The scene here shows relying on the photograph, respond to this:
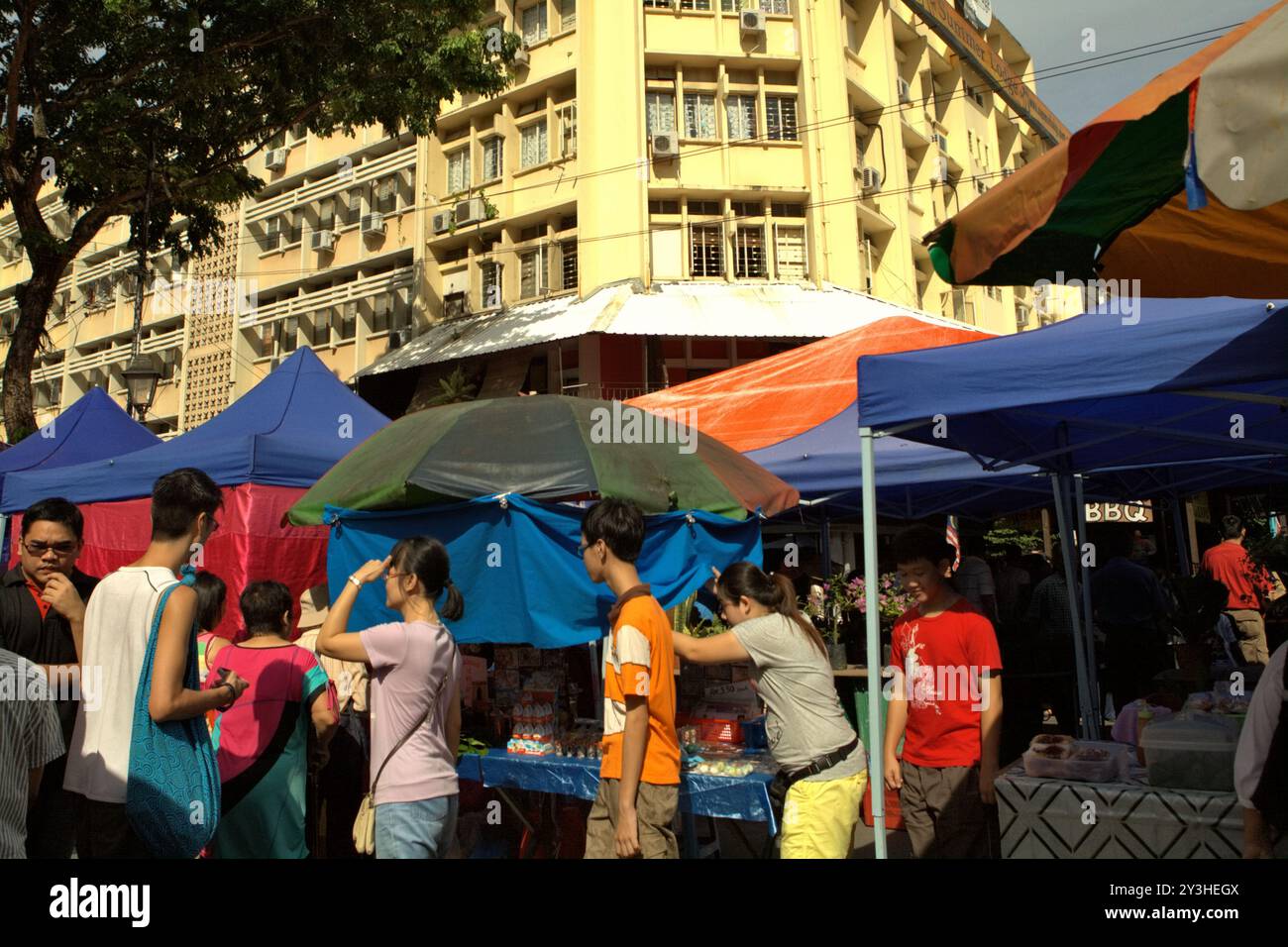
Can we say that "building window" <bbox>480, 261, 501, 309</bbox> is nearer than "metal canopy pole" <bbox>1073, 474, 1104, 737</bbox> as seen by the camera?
No

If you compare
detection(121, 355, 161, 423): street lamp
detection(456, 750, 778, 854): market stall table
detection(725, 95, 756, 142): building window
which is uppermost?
detection(725, 95, 756, 142): building window

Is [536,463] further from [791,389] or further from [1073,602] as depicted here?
[791,389]

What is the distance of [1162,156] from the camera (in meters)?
2.96

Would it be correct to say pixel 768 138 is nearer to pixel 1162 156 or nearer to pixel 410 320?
pixel 410 320

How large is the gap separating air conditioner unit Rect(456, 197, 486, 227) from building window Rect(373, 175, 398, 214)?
3.00 metres

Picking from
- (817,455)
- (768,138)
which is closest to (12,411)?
(817,455)

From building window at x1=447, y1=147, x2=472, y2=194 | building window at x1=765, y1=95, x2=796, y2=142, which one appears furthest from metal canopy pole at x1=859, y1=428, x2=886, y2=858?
building window at x1=447, y1=147, x2=472, y2=194

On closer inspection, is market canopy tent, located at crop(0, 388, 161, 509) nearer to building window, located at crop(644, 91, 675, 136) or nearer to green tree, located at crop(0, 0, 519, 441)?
green tree, located at crop(0, 0, 519, 441)

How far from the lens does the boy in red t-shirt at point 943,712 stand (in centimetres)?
409

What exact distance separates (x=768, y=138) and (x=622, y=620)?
1924 centimetres

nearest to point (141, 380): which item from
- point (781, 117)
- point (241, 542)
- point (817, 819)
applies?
point (241, 542)

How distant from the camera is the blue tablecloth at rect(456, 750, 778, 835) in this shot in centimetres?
468

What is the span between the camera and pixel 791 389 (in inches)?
407

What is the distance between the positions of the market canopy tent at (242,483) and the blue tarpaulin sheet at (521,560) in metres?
2.02
